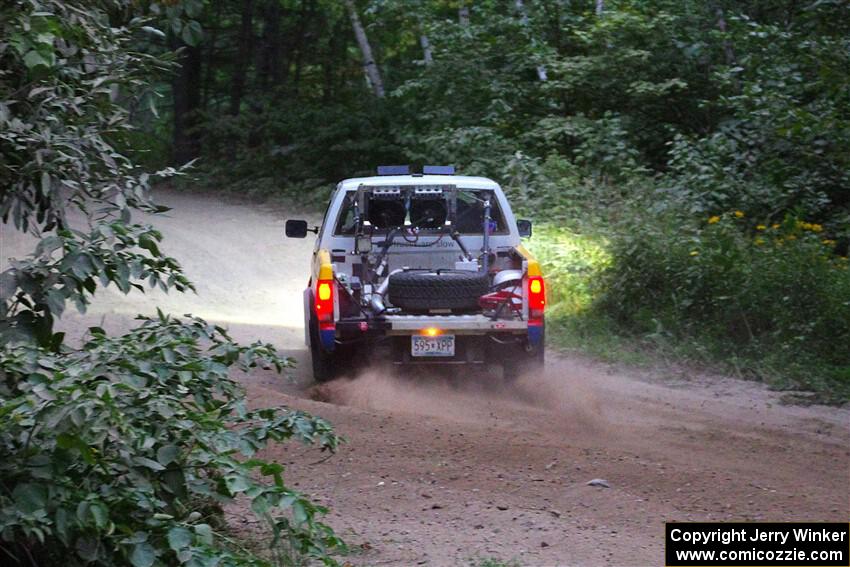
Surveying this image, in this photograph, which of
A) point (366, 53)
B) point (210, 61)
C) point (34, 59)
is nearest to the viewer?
point (34, 59)

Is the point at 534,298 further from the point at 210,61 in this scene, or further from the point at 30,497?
the point at 210,61

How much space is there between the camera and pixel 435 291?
923 cm

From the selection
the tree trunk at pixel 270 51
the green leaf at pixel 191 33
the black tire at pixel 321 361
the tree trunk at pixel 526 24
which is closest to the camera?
the green leaf at pixel 191 33

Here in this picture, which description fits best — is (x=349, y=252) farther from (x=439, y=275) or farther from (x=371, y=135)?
(x=371, y=135)

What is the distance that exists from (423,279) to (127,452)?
506 cm

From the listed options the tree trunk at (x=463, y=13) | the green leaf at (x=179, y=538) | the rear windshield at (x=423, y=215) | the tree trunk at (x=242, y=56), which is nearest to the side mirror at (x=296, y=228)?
the rear windshield at (x=423, y=215)

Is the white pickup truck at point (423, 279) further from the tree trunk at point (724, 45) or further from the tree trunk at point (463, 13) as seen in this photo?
the tree trunk at point (463, 13)

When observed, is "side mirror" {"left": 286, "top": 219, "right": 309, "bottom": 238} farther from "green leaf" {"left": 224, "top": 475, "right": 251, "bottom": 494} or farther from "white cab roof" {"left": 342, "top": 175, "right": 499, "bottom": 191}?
"green leaf" {"left": 224, "top": 475, "right": 251, "bottom": 494}

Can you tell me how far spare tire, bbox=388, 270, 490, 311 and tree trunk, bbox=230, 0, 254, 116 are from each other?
2173 cm

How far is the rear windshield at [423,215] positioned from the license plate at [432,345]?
1408 millimetres

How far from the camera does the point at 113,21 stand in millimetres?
6727

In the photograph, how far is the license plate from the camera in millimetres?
9188

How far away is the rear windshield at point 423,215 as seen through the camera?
10203 mm

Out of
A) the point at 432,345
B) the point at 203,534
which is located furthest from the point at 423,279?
the point at 203,534
